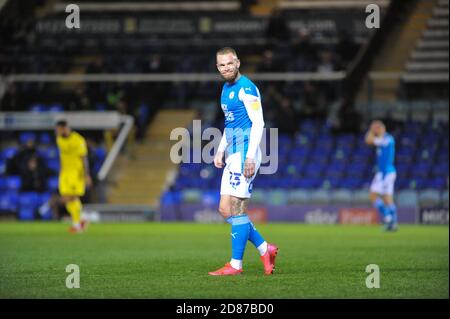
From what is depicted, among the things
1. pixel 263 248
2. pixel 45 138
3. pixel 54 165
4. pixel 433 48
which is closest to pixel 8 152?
pixel 45 138

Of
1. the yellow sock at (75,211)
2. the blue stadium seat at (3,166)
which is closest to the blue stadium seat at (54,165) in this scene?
the blue stadium seat at (3,166)

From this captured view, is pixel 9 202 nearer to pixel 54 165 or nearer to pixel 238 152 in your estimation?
pixel 54 165

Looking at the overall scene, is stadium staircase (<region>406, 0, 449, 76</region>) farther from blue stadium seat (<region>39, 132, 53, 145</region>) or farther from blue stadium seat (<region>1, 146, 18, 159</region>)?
blue stadium seat (<region>1, 146, 18, 159</region>)

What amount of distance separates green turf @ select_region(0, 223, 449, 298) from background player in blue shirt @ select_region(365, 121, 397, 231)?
1545 mm

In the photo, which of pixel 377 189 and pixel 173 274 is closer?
pixel 173 274

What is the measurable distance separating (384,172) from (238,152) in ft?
38.6

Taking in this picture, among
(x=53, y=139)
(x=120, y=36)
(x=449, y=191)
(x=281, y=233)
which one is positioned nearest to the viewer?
(x=281, y=233)

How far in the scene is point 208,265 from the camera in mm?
11664

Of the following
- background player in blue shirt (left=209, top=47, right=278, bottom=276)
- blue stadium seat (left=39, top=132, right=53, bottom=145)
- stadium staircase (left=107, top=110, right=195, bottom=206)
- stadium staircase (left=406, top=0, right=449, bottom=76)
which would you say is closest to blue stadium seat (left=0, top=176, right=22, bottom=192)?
blue stadium seat (left=39, top=132, right=53, bottom=145)

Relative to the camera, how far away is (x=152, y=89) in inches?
1206

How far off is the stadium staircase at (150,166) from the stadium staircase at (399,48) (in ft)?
19.1

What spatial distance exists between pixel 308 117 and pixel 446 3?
5.91 meters

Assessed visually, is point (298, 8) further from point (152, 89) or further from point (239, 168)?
point (239, 168)

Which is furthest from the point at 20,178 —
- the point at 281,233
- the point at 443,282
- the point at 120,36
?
the point at 443,282
